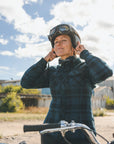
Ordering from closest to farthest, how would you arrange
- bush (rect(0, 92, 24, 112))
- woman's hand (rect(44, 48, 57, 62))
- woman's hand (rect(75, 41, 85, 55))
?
woman's hand (rect(75, 41, 85, 55))
woman's hand (rect(44, 48, 57, 62))
bush (rect(0, 92, 24, 112))

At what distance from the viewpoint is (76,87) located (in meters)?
1.83

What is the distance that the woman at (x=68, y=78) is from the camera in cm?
176

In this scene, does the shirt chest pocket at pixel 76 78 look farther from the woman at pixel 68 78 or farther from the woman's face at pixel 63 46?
the woman's face at pixel 63 46

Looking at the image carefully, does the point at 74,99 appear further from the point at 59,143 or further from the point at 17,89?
the point at 17,89

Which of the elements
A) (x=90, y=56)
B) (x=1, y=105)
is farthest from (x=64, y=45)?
(x=1, y=105)

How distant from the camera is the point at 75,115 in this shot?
176 cm

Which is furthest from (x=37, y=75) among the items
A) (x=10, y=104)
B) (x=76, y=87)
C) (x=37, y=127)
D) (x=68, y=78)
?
(x=10, y=104)

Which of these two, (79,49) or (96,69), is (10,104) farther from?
(96,69)

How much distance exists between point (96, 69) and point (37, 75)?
0.65 metres

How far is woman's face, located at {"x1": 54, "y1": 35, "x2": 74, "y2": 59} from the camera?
6.96 feet

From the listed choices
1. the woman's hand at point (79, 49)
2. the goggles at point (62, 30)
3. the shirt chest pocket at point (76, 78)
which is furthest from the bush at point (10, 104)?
the shirt chest pocket at point (76, 78)

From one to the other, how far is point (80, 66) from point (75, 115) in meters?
0.49

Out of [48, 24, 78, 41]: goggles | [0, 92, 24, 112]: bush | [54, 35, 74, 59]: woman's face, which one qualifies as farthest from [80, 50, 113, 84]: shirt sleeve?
[0, 92, 24, 112]: bush

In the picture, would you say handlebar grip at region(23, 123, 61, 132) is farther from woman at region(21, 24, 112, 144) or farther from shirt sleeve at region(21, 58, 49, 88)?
shirt sleeve at region(21, 58, 49, 88)
